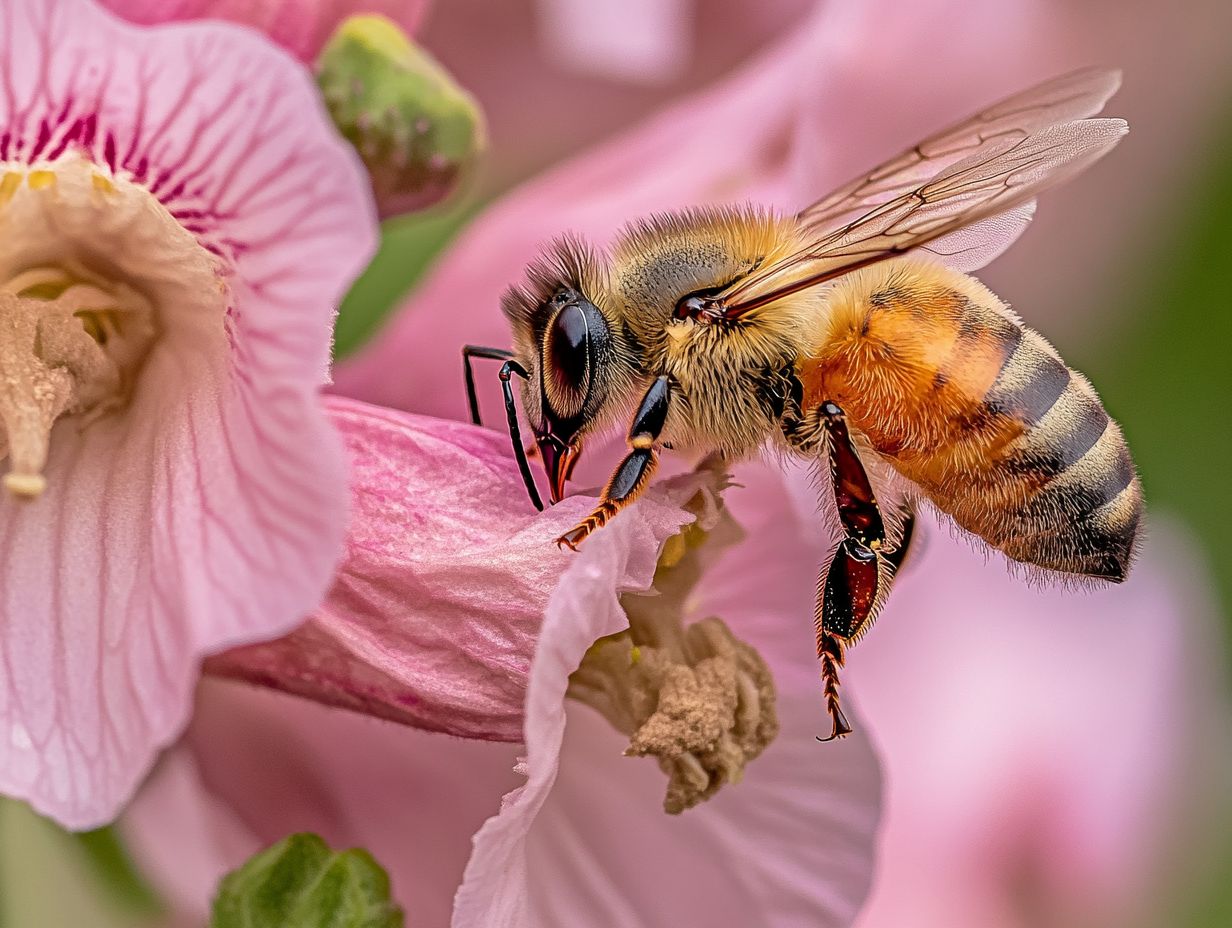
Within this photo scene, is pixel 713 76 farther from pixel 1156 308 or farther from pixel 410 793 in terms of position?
pixel 410 793

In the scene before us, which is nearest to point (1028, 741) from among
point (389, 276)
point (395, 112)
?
point (389, 276)

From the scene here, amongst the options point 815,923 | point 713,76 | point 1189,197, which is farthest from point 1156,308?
point 815,923

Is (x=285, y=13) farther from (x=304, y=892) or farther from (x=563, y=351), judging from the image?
(x=304, y=892)

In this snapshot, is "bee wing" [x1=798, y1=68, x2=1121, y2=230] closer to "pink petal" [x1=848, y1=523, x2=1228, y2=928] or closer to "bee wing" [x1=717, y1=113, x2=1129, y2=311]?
"bee wing" [x1=717, y1=113, x2=1129, y2=311]

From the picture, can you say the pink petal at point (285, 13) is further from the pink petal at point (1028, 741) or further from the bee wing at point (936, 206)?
the pink petal at point (1028, 741)

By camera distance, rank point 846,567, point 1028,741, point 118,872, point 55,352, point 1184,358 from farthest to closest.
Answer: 1. point 1184,358
2. point 1028,741
3. point 118,872
4. point 846,567
5. point 55,352

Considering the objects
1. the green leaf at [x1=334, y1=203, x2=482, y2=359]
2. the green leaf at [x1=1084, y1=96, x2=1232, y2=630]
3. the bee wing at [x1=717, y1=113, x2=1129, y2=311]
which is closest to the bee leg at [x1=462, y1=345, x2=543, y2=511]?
the bee wing at [x1=717, y1=113, x2=1129, y2=311]
